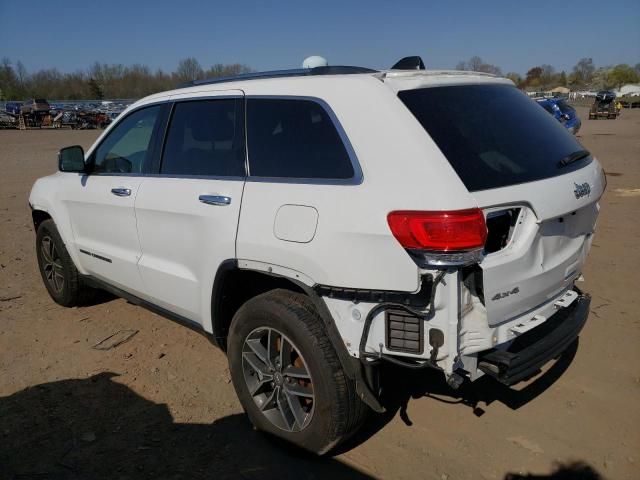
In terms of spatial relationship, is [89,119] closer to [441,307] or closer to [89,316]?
[89,316]

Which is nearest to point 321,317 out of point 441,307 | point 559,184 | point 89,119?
point 441,307

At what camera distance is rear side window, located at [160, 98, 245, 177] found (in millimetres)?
3061

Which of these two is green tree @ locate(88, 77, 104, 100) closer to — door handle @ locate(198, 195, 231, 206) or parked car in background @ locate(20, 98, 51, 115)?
parked car in background @ locate(20, 98, 51, 115)

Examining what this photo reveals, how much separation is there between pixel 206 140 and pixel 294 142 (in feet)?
2.53

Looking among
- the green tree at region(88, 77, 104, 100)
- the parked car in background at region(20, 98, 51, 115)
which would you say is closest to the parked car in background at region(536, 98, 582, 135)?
the parked car in background at region(20, 98, 51, 115)

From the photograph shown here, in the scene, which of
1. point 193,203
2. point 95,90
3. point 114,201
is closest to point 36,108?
point 114,201

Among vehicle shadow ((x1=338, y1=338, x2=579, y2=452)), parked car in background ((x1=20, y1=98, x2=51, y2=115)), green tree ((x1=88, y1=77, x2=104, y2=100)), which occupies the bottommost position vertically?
vehicle shadow ((x1=338, y1=338, x2=579, y2=452))

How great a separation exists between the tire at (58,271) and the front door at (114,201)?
0.35 metres

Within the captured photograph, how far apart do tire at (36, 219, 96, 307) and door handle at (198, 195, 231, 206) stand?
225cm

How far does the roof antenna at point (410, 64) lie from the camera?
3250 mm

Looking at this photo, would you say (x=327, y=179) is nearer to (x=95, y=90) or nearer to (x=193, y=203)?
(x=193, y=203)

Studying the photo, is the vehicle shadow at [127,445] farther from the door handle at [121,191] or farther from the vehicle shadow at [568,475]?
the door handle at [121,191]

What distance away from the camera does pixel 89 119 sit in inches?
1454

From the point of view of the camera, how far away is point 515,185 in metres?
2.42
